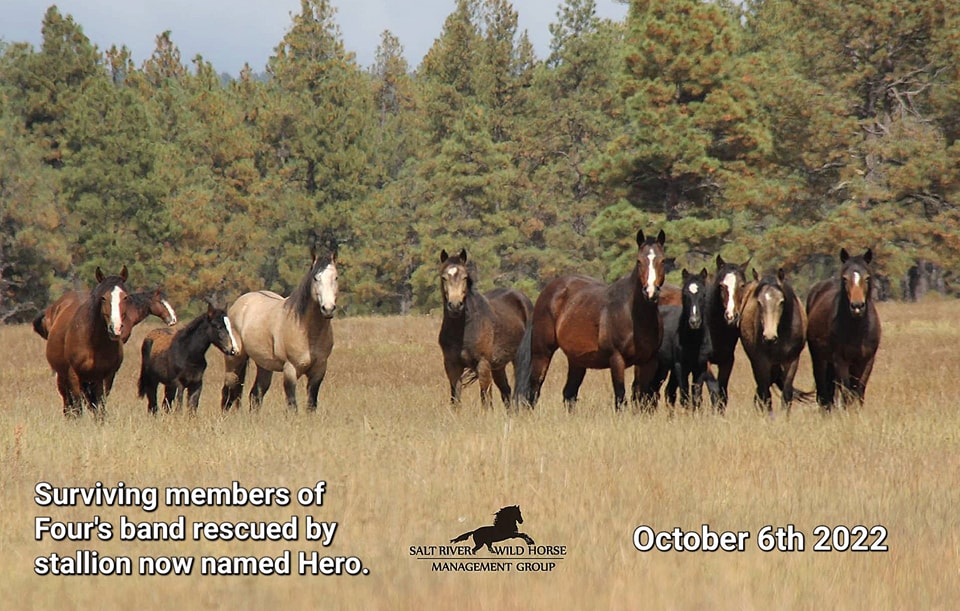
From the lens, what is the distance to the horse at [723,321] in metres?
11.5

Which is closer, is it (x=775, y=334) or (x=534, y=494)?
(x=534, y=494)

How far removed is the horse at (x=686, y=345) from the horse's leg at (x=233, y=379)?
4.95 meters

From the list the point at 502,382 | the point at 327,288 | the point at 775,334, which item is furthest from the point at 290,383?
the point at 775,334

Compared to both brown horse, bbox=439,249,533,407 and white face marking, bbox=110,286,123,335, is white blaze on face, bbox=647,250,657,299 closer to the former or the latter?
brown horse, bbox=439,249,533,407

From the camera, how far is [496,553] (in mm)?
6180

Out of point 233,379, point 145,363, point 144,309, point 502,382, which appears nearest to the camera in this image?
point 144,309

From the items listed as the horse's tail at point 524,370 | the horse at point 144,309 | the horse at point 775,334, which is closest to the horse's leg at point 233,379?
the horse at point 144,309

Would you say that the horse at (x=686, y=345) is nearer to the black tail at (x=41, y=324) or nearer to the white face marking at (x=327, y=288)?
the white face marking at (x=327, y=288)

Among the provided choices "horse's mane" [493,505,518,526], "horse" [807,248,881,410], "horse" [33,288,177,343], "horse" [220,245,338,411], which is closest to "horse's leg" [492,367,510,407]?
"horse" [220,245,338,411]

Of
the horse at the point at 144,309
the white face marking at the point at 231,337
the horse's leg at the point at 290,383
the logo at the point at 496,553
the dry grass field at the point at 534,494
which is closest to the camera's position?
the dry grass field at the point at 534,494

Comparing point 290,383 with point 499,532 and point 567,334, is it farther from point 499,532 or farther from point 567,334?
point 499,532

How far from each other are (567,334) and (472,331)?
114 centimetres

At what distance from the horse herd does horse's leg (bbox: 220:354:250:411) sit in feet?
0.07

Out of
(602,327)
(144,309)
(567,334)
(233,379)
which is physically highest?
(144,309)
